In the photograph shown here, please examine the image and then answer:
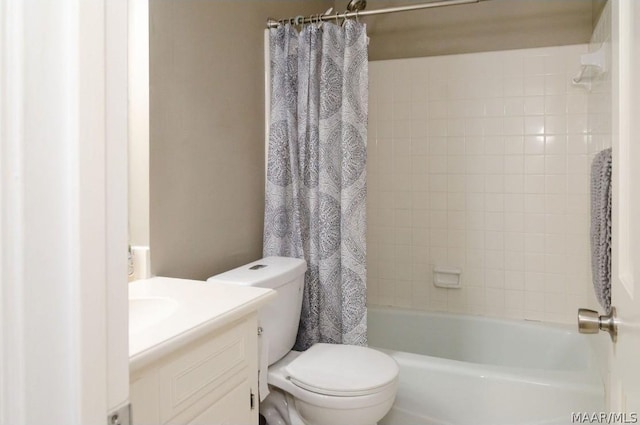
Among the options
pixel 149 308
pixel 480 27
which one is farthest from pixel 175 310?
pixel 480 27

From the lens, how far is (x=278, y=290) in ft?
5.21

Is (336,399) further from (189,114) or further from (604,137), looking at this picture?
(604,137)

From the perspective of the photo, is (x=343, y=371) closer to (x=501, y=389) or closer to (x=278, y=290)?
(x=278, y=290)

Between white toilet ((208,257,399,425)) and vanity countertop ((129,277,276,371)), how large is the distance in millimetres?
188

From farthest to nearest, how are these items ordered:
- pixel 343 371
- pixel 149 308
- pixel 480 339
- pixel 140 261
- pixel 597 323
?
pixel 480 339
pixel 343 371
pixel 140 261
pixel 149 308
pixel 597 323

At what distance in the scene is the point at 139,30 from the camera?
1355 millimetres

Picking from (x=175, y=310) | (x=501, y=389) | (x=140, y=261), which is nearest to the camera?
(x=175, y=310)

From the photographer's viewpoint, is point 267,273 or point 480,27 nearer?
point 267,273

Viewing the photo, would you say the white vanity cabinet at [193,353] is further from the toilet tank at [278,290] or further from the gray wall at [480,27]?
the gray wall at [480,27]

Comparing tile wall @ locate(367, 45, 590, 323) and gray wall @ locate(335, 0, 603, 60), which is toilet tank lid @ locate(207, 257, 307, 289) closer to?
tile wall @ locate(367, 45, 590, 323)

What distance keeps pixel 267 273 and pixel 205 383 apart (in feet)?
2.05

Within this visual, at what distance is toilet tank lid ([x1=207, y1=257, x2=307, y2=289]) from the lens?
1453 mm

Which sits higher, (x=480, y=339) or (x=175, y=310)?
(x=175, y=310)

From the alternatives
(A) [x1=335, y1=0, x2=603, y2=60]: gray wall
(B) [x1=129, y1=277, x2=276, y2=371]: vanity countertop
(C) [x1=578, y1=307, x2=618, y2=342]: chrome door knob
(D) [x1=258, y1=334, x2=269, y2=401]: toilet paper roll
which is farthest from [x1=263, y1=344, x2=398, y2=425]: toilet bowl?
(A) [x1=335, y1=0, x2=603, y2=60]: gray wall
